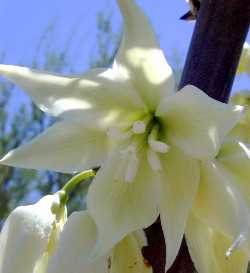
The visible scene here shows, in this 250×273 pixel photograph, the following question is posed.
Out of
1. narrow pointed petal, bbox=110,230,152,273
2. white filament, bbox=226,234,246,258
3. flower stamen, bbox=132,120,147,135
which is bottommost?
narrow pointed petal, bbox=110,230,152,273

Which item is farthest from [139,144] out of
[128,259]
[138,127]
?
[128,259]

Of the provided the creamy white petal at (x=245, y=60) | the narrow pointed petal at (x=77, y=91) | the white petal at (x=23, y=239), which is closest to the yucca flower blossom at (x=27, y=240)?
the white petal at (x=23, y=239)

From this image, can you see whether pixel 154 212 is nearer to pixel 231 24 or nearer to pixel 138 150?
pixel 138 150

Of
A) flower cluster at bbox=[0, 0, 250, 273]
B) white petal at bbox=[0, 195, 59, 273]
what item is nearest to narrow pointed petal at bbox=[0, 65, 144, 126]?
flower cluster at bbox=[0, 0, 250, 273]

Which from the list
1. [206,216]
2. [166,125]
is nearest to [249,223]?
[206,216]

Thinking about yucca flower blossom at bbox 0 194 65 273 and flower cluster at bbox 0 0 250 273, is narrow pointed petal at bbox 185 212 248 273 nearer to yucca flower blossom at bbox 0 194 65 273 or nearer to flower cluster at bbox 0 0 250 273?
flower cluster at bbox 0 0 250 273

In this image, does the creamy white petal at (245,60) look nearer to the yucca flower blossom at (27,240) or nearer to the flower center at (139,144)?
the flower center at (139,144)
